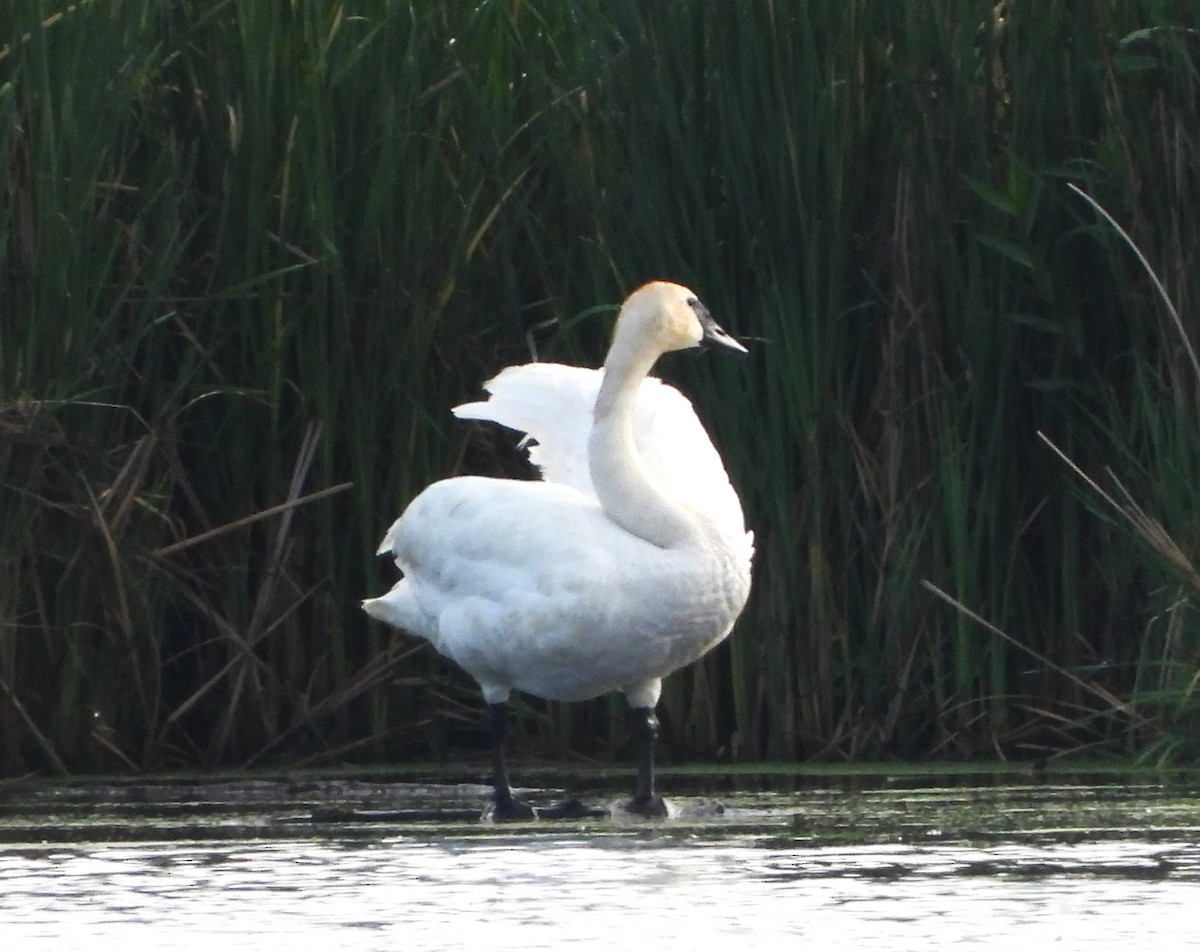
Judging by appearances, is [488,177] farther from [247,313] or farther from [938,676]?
[938,676]

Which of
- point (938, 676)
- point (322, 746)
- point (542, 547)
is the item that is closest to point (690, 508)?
point (542, 547)

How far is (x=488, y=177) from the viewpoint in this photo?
791 centimetres

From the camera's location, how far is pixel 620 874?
5418 mm

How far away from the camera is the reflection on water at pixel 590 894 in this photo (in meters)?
4.67

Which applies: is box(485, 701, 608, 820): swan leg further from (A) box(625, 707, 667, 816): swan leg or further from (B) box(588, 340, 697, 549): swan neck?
(B) box(588, 340, 697, 549): swan neck

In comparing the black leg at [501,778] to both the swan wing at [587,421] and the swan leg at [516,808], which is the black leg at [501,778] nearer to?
the swan leg at [516,808]

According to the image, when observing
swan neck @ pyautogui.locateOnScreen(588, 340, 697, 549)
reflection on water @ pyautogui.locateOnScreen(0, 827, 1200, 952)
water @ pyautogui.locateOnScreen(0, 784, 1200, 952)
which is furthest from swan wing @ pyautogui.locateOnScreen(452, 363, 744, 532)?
reflection on water @ pyautogui.locateOnScreen(0, 827, 1200, 952)

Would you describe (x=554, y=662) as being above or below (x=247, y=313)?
below

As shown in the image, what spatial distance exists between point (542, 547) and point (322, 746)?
3.88 ft

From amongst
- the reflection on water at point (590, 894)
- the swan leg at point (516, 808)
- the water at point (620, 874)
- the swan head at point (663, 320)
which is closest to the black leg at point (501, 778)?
the swan leg at point (516, 808)

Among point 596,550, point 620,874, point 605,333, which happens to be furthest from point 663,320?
point 620,874

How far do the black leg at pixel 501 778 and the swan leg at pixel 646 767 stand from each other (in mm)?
254

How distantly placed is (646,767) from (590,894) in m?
1.68

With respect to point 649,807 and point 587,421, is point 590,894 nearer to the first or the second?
point 649,807
